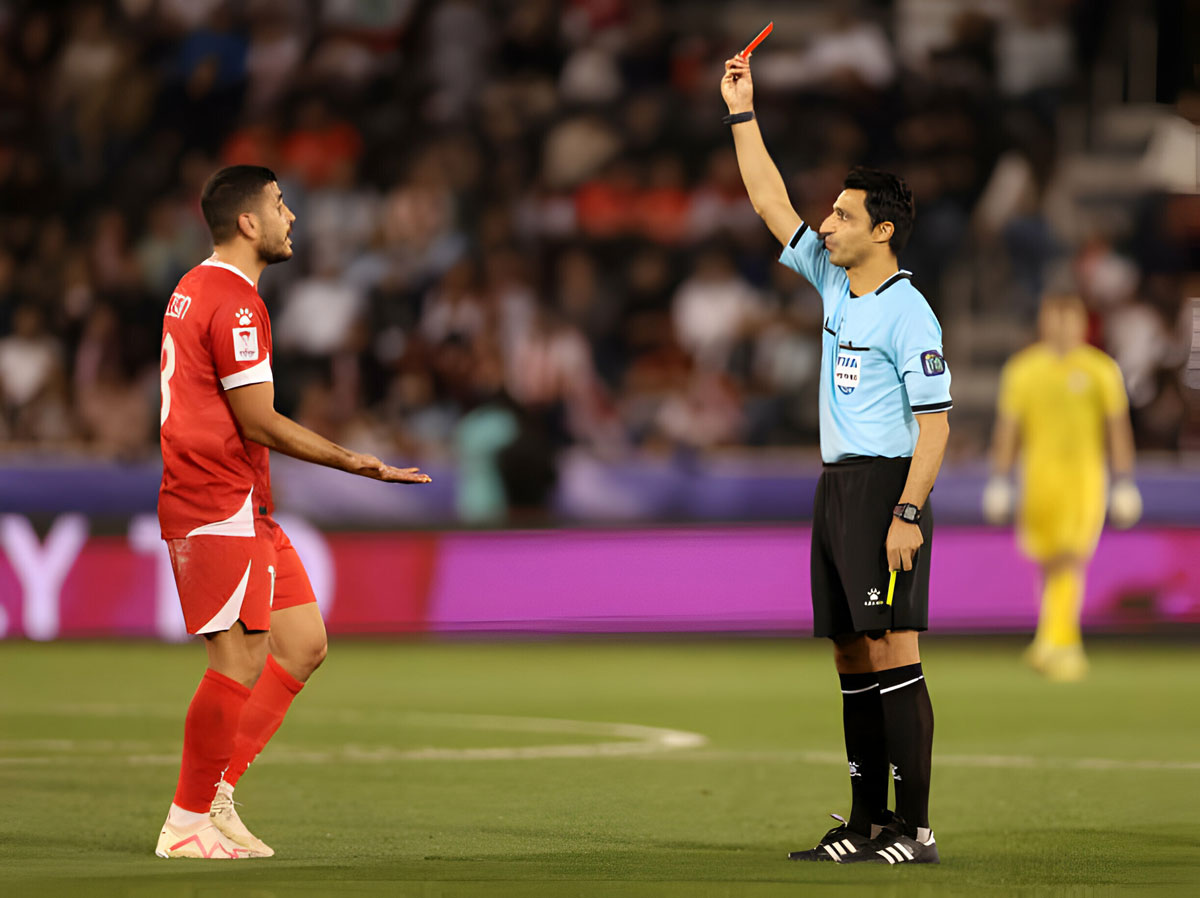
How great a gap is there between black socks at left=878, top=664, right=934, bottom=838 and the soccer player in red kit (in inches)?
69.9

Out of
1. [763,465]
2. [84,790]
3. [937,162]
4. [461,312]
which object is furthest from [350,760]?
[937,162]

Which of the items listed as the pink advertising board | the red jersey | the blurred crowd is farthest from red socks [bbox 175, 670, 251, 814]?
the blurred crowd

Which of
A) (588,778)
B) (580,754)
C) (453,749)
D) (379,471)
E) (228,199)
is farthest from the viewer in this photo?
(453,749)

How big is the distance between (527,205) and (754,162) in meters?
13.0

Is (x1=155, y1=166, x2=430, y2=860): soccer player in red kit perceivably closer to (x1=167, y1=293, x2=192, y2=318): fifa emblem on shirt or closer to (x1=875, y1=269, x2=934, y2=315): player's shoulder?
(x1=167, y1=293, x2=192, y2=318): fifa emblem on shirt

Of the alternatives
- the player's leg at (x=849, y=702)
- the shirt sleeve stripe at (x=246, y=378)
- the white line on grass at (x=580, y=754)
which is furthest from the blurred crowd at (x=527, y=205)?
the shirt sleeve stripe at (x=246, y=378)

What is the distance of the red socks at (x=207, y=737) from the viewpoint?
6.71m

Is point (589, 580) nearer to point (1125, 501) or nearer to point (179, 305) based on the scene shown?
point (1125, 501)

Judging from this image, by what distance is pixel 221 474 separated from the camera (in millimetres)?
6762

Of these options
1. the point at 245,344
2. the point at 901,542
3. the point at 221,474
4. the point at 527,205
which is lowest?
the point at 901,542

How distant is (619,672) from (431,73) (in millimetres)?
8991

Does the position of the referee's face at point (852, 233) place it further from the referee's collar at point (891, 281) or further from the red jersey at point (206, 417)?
the red jersey at point (206, 417)

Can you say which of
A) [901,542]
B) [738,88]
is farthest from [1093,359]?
[901,542]

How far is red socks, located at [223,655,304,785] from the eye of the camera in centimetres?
708
